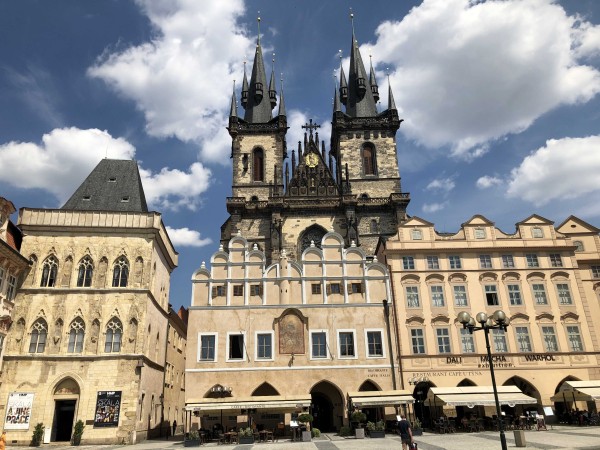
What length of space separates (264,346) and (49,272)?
14.0 metres

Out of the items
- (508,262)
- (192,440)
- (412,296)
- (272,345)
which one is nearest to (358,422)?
(272,345)

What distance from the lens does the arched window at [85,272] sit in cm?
2942

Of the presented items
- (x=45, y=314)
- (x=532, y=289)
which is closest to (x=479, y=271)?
(x=532, y=289)

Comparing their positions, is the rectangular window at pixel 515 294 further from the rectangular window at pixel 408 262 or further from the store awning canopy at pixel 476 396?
→ the rectangular window at pixel 408 262

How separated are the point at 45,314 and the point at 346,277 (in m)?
18.5

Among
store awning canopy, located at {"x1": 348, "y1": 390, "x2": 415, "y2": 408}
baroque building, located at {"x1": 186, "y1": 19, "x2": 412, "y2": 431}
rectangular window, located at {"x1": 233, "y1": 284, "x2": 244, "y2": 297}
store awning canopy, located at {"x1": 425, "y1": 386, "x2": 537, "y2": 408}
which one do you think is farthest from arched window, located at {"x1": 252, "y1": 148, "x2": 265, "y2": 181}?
store awning canopy, located at {"x1": 425, "y1": 386, "x2": 537, "y2": 408}

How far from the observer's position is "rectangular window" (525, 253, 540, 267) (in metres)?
32.7

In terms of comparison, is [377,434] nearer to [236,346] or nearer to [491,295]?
[236,346]

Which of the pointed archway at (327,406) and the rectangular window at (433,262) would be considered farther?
the rectangular window at (433,262)

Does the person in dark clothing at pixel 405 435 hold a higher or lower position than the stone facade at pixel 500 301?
lower

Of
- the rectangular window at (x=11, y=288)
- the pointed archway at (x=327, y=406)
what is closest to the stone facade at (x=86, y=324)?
the rectangular window at (x=11, y=288)

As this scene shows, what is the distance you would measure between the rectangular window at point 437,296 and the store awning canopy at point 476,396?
5.90 m

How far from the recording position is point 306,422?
25484mm

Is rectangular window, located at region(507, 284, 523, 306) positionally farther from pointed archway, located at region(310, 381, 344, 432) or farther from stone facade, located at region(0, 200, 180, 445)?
stone facade, located at region(0, 200, 180, 445)
